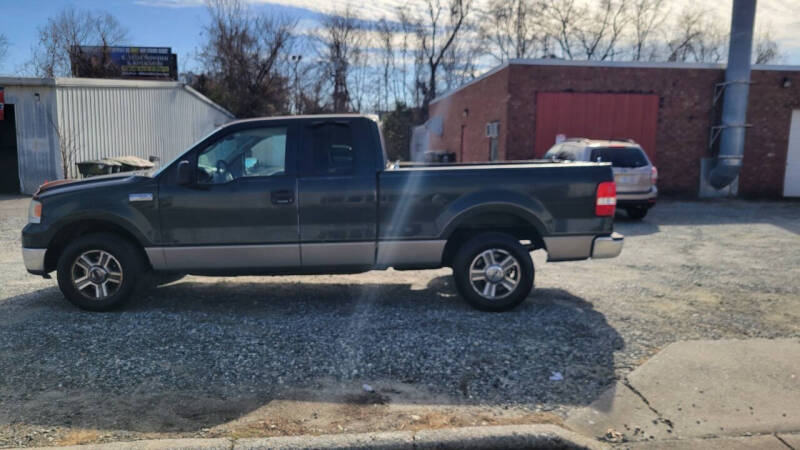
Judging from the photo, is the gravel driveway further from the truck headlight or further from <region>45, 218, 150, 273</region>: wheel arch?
the truck headlight

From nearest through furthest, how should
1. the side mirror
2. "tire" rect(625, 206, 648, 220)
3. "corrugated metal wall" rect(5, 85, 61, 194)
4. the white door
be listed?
the side mirror
"tire" rect(625, 206, 648, 220)
"corrugated metal wall" rect(5, 85, 61, 194)
the white door

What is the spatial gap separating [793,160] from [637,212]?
8.71m

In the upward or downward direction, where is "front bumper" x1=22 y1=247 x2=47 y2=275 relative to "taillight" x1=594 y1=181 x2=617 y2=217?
downward

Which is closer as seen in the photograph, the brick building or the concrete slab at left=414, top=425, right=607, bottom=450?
the concrete slab at left=414, top=425, right=607, bottom=450

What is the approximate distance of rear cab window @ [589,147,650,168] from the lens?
39.8 ft

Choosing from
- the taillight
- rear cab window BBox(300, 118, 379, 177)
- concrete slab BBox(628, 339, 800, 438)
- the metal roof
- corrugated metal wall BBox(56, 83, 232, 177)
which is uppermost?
the metal roof

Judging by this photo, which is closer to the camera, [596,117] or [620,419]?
[620,419]

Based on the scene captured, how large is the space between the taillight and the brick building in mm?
11841

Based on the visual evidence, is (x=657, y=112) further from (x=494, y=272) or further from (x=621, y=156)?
(x=494, y=272)

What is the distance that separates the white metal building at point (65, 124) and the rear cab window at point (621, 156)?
50.0 feet

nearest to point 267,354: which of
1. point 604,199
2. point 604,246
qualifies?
point 604,246

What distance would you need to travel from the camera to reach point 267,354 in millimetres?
4742

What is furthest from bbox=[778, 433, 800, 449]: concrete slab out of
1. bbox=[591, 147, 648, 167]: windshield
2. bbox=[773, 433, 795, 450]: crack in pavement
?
bbox=[591, 147, 648, 167]: windshield

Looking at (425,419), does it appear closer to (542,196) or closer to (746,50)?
(542,196)
